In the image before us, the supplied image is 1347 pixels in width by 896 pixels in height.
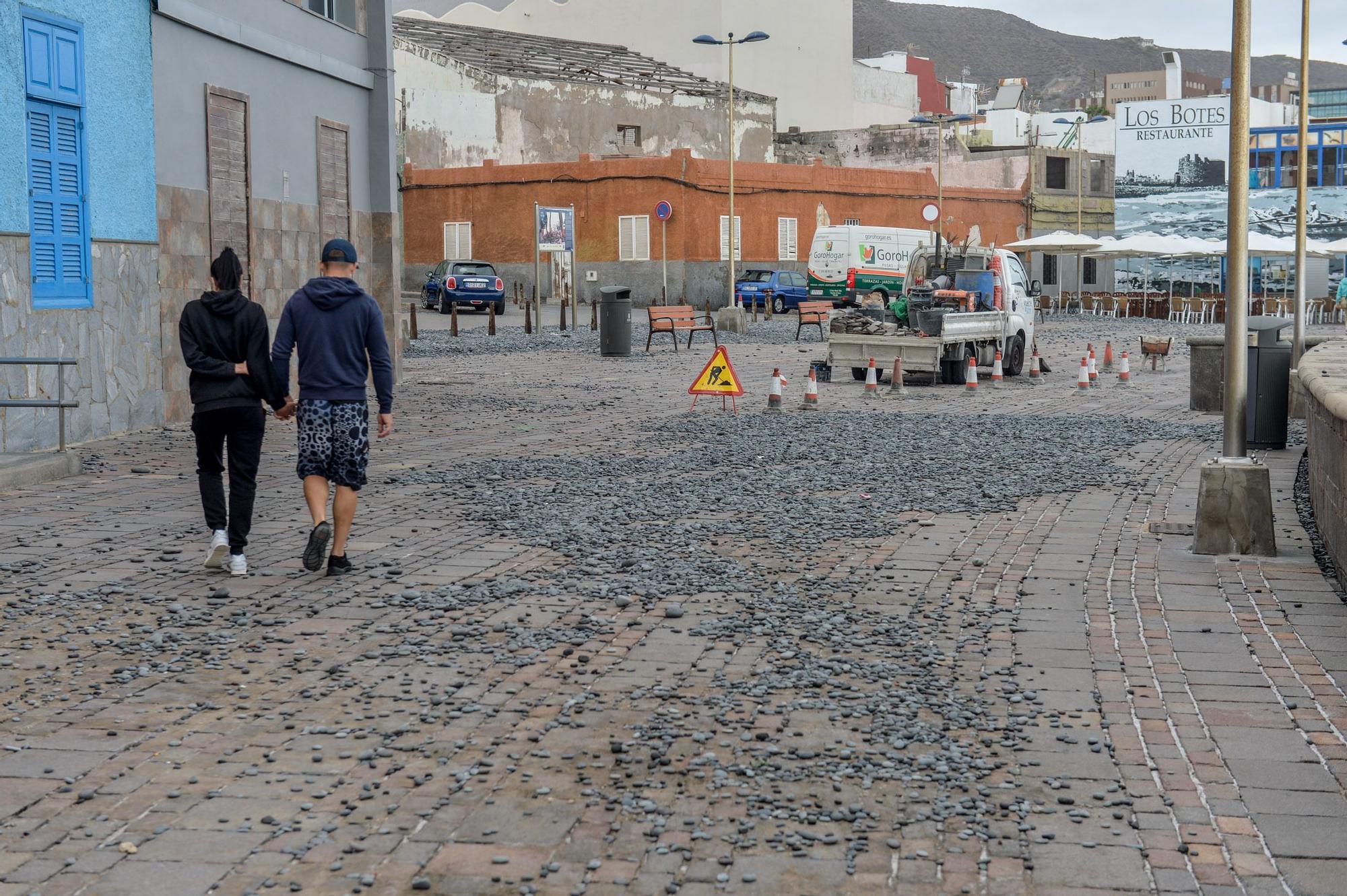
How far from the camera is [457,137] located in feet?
184

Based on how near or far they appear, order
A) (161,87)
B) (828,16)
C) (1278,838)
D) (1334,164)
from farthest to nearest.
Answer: (828,16)
(1334,164)
(161,87)
(1278,838)

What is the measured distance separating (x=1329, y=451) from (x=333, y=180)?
1465 centimetres

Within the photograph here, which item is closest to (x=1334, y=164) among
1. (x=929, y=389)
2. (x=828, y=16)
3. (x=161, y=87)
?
(x=828, y=16)

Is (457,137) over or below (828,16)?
below

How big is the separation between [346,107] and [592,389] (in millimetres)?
4978

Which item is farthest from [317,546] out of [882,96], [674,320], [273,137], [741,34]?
[882,96]

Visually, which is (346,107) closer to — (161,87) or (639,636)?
(161,87)

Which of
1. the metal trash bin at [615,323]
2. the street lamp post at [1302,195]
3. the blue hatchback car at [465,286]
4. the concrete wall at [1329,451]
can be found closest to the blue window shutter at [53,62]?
the concrete wall at [1329,451]

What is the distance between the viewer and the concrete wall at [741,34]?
73750 millimetres

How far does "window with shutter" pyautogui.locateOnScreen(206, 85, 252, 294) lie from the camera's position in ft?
54.2

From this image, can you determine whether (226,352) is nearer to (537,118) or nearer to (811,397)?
(811,397)

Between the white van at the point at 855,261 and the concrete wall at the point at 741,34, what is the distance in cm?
2996

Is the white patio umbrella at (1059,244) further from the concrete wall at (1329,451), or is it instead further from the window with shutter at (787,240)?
the concrete wall at (1329,451)

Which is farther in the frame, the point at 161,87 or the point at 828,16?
the point at 828,16
